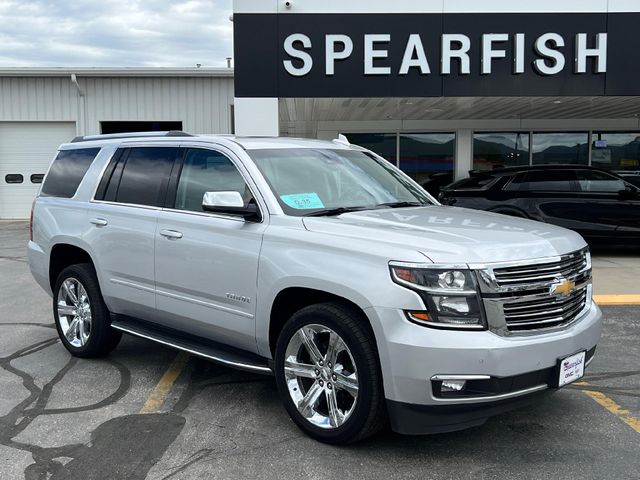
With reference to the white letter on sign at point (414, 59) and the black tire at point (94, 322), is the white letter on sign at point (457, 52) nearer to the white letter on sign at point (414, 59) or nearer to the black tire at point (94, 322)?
the white letter on sign at point (414, 59)

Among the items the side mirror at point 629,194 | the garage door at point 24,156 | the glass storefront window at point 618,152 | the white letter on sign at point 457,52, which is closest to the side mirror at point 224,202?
the white letter on sign at point 457,52

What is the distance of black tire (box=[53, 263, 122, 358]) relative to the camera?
5.30m

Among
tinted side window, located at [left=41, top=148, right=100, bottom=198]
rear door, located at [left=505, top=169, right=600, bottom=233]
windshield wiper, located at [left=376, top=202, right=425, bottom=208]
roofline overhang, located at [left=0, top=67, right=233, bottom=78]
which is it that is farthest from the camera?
roofline overhang, located at [left=0, top=67, right=233, bottom=78]

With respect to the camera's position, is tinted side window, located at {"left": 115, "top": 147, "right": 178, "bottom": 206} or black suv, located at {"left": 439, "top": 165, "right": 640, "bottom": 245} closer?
tinted side window, located at {"left": 115, "top": 147, "right": 178, "bottom": 206}

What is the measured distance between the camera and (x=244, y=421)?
4.15m

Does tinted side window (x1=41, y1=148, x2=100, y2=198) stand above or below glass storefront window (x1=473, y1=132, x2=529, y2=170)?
below

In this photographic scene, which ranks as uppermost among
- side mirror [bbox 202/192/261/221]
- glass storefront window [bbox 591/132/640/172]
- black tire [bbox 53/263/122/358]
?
glass storefront window [bbox 591/132/640/172]

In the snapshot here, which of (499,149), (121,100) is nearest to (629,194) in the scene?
(499,149)

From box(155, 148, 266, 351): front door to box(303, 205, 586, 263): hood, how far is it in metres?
0.57

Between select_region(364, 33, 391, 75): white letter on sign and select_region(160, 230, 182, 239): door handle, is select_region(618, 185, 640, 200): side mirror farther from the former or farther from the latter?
select_region(160, 230, 182, 239): door handle

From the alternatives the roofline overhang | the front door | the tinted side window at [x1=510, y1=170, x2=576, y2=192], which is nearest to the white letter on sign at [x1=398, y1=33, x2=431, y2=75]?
the tinted side window at [x1=510, y1=170, x2=576, y2=192]

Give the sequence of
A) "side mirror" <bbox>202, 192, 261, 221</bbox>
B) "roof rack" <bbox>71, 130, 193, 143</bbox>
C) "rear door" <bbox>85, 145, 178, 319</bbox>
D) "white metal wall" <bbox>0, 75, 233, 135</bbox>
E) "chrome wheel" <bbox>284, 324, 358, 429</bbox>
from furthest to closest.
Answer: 1. "white metal wall" <bbox>0, 75, 233, 135</bbox>
2. "roof rack" <bbox>71, 130, 193, 143</bbox>
3. "rear door" <bbox>85, 145, 178, 319</bbox>
4. "side mirror" <bbox>202, 192, 261, 221</bbox>
5. "chrome wheel" <bbox>284, 324, 358, 429</bbox>

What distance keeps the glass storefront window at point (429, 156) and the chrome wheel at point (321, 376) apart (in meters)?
13.2

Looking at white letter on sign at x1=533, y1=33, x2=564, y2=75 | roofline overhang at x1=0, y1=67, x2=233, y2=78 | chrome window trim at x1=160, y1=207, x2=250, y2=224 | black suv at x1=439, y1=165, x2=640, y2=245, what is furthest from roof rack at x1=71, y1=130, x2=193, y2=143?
roofline overhang at x1=0, y1=67, x2=233, y2=78
